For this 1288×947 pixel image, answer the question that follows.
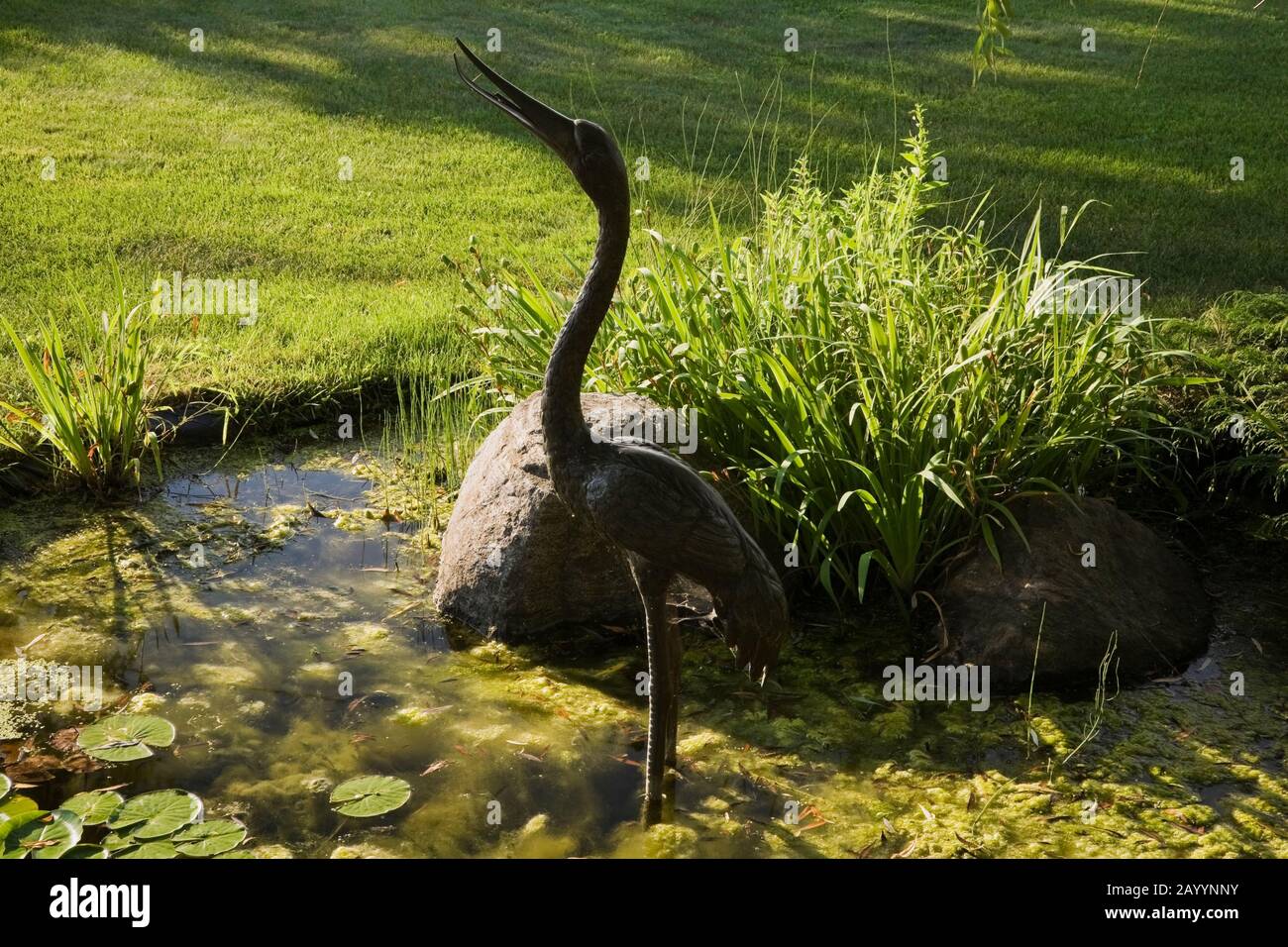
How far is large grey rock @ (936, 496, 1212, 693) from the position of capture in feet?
13.3

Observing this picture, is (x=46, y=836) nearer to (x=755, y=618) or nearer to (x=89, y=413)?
(x=755, y=618)

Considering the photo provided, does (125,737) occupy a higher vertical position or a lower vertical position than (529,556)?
lower

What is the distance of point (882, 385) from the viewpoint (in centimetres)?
450

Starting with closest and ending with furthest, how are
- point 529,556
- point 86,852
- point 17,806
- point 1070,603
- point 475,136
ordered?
point 86,852
point 17,806
point 1070,603
point 529,556
point 475,136

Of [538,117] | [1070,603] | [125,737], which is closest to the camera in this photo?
[538,117]

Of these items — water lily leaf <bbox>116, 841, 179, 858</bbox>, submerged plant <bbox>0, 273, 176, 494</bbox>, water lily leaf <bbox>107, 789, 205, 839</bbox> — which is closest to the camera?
water lily leaf <bbox>116, 841, 179, 858</bbox>

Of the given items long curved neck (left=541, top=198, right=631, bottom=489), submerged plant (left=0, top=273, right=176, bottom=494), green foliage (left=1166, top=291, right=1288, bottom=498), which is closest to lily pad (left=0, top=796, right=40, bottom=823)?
long curved neck (left=541, top=198, right=631, bottom=489)

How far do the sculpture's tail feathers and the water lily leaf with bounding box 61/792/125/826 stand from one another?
1.74 meters

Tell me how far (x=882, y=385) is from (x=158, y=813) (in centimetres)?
280

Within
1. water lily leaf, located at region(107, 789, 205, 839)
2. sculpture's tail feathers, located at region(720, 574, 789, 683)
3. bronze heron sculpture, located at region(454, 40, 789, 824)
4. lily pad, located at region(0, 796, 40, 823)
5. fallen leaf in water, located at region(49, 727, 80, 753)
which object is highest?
bronze heron sculpture, located at region(454, 40, 789, 824)

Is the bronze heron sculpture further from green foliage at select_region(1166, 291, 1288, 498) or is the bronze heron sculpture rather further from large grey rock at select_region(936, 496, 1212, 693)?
green foliage at select_region(1166, 291, 1288, 498)

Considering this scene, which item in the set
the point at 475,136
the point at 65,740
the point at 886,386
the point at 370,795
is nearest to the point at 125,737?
the point at 65,740

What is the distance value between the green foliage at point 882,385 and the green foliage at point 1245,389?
0.27 meters
